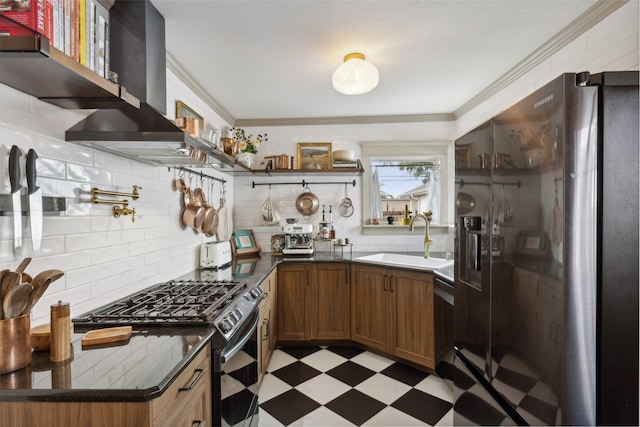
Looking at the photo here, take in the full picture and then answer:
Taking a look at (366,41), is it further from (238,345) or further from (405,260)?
(405,260)

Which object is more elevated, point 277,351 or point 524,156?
point 524,156

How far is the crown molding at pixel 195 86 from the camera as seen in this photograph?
2.25 m

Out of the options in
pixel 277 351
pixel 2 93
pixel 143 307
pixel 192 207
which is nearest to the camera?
pixel 2 93

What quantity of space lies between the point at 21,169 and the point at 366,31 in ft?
6.11

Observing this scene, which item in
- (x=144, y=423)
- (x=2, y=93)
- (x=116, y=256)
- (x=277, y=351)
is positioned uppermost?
(x=2, y=93)

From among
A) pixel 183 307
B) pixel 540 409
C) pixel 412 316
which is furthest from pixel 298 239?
pixel 540 409

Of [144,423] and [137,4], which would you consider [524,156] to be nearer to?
[144,423]

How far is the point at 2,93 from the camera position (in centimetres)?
110

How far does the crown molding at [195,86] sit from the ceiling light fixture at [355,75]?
1163mm

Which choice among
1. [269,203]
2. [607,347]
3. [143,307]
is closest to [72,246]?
Answer: [143,307]

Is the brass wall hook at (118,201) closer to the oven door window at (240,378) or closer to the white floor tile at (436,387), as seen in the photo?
the oven door window at (240,378)

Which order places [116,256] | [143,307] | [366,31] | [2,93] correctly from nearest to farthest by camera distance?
[2,93], [143,307], [116,256], [366,31]

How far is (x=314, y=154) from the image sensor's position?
371 centimetres

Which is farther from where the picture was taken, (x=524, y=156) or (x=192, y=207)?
(x=192, y=207)
